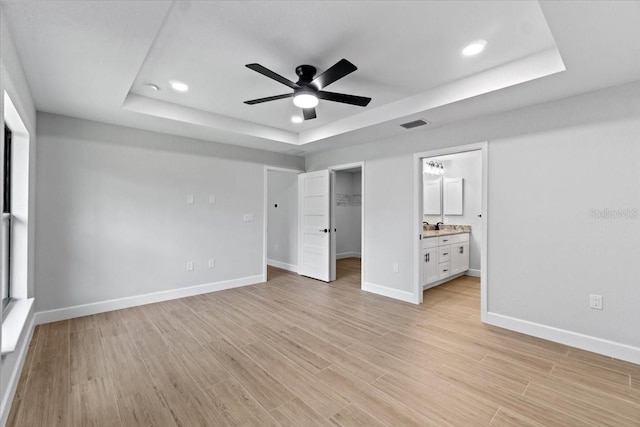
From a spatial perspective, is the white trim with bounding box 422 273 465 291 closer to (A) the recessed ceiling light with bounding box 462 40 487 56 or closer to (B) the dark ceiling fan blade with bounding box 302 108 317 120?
(B) the dark ceiling fan blade with bounding box 302 108 317 120

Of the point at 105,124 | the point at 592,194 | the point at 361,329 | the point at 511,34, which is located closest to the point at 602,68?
the point at 511,34

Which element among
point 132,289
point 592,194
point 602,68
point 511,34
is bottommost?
point 132,289

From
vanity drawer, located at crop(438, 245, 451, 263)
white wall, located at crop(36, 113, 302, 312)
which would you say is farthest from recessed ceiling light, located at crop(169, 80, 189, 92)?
vanity drawer, located at crop(438, 245, 451, 263)

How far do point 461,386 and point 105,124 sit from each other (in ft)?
15.6

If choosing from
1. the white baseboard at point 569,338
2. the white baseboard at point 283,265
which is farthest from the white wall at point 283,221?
the white baseboard at point 569,338

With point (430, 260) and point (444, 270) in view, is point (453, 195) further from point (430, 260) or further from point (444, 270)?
point (430, 260)

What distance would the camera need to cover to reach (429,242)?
14.8 feet

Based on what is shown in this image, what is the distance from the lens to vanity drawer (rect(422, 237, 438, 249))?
437 cm

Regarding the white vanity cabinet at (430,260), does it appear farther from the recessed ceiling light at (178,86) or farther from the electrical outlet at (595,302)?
the recessed ceiling light at (178,86)

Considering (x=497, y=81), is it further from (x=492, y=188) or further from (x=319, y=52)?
(x=319, y=52)

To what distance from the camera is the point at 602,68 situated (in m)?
2.23

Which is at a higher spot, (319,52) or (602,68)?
(319,52)

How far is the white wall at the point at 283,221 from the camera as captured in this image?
6.02m

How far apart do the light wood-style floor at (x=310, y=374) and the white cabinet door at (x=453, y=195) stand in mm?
2882
